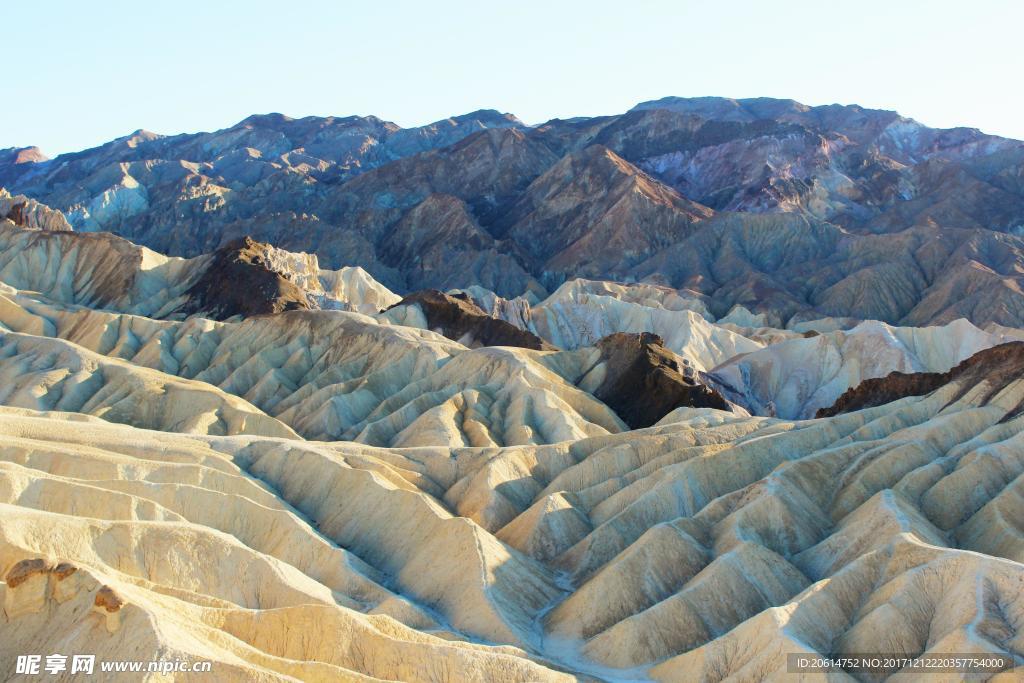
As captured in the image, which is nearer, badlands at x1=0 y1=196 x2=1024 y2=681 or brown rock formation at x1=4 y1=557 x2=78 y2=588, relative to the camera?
brown rock formation at x1=4 y1=557 x2=78 y2=588

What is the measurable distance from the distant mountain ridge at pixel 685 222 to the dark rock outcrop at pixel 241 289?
49.5 m

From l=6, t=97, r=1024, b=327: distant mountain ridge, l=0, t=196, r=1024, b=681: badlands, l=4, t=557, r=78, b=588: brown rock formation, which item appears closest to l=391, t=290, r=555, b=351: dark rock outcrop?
l=0, t=196, r=1024, b=681: badlands

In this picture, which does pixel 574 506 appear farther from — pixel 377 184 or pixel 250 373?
pixel 377 184

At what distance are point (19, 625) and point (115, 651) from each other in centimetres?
359

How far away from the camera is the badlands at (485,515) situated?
31547 mm

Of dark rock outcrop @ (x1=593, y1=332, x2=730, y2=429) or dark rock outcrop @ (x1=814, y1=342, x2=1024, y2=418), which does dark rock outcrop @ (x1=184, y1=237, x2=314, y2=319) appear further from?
dark rock outcrop @ (x1=814, y1=342, x2=1024, y2=418)

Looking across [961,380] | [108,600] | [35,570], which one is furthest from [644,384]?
[108,600]

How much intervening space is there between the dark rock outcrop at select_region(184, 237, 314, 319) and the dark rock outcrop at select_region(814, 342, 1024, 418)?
45600 millimetres

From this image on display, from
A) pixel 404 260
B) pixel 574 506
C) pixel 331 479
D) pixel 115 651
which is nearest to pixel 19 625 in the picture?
pixel 115 651

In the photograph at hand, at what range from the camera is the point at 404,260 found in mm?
166250

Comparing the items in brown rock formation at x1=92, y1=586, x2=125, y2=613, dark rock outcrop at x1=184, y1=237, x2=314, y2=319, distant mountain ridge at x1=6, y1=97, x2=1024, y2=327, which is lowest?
distant mountain ridge at x1=6, y1=97, x2=1024, y2=327

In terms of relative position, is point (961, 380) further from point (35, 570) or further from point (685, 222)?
point (685, 222)

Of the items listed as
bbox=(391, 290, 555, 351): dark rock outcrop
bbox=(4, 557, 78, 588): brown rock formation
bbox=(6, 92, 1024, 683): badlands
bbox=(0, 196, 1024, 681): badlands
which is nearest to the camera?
bbox=(4, 557, 78, 588): brown rock formation

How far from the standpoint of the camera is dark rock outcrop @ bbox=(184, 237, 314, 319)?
324 feet
